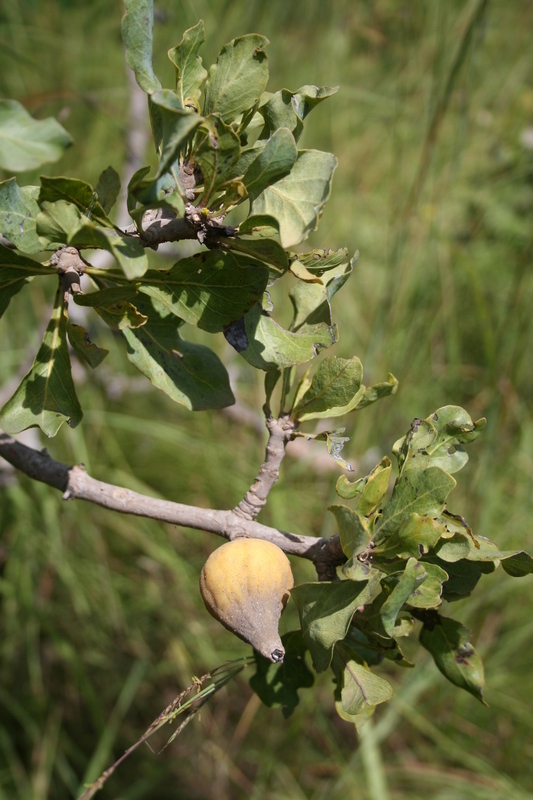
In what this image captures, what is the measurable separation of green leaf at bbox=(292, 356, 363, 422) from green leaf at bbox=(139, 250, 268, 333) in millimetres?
103

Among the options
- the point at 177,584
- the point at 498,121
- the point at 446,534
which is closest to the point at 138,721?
the point at 177,584

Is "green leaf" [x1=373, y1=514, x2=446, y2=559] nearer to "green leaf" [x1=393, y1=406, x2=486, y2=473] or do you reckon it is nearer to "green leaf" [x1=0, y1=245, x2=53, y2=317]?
"green leaf" [x1=393, y1=406, x2=486, y2=473]

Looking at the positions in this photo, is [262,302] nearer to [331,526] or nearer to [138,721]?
[331,526]

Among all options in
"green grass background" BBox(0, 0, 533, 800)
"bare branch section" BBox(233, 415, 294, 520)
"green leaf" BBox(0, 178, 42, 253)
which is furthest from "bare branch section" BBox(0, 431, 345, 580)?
"green grass background" BBox(0, 0, 533, 800)

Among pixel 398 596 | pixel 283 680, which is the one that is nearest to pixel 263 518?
pixel 283 680

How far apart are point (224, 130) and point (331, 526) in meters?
1.11

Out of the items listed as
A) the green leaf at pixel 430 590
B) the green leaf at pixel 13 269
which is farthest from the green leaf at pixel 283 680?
the green leaf at pixel 13 269

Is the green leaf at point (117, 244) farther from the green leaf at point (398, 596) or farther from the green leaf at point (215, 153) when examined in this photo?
the green leaf at point (398, 596)

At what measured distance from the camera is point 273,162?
44 cm

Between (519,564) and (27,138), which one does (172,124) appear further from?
(519,564)

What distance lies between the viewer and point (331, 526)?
1430 mm

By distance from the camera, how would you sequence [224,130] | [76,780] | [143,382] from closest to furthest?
1. [224,130]
2. [76,780]
3. [143,382]

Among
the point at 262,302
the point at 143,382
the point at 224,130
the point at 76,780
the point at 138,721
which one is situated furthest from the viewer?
the point at 143,382

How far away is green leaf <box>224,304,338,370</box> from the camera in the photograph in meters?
0.53
